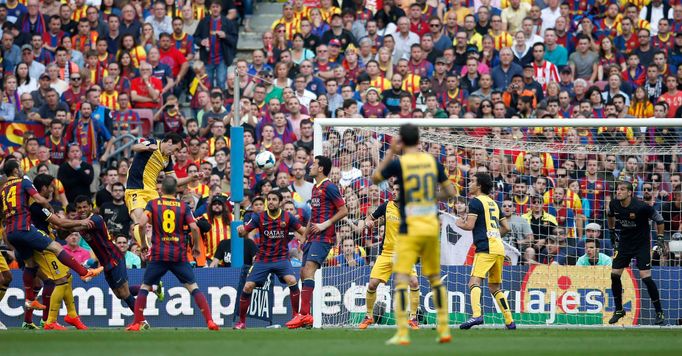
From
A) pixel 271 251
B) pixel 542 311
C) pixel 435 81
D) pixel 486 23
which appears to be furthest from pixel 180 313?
pixel 486 23

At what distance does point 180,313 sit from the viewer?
19656 millimetres

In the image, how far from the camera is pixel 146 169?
18422 mm

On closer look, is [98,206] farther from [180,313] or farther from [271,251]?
[271,251]

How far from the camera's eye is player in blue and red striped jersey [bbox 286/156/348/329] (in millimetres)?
17047

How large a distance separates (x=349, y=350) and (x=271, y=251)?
5167 mm

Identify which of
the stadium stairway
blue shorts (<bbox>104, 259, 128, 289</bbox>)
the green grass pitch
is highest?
the stadium stairway

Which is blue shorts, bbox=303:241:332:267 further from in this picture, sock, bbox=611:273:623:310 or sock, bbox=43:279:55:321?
sock, bbox=611:273:623:310

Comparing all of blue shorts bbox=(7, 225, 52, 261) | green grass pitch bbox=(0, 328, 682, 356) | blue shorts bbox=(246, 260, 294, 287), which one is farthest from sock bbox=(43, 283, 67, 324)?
blue shorts bbox=(246, 260, 294, 287)

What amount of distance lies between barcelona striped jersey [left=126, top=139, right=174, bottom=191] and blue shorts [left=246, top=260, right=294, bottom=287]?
2431 mm

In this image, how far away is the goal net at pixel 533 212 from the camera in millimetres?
19047

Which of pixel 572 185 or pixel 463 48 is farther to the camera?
pixel 463 48

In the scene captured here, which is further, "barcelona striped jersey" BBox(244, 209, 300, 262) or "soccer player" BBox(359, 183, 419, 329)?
"barcelona striped jersey" BBox(244, 209, 300, 262)

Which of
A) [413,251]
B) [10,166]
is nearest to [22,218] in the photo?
[10,166]

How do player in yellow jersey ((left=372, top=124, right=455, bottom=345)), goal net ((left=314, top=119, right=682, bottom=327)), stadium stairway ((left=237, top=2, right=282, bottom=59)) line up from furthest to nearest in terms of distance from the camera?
stadium stairway ((left=237, top=2, right=282, bottom=59)), goal net ((left=314, top=119, right=682, bottom=327)), player in yellow jersey ((left=372, top=124, right=455, bottom=345))
